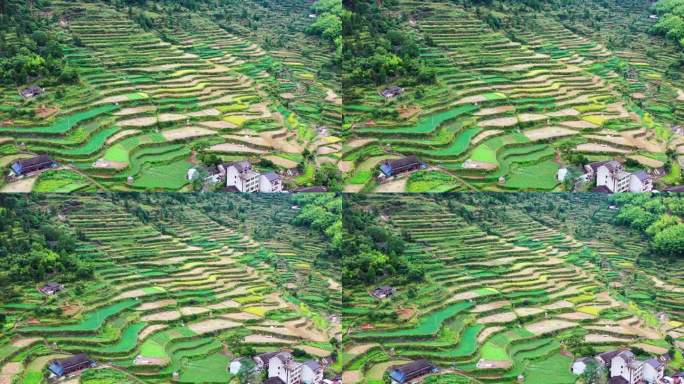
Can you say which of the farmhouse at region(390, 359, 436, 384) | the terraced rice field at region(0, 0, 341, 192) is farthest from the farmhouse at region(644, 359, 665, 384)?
the terraced rice field at region(0, 0, 341, 192)

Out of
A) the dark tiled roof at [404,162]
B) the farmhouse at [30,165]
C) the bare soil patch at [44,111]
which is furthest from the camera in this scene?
the dark tiled roof at [404,162]

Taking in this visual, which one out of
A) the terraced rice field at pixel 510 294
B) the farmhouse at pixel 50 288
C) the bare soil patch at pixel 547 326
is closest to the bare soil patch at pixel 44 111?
the farmhouse at pixel 50 288

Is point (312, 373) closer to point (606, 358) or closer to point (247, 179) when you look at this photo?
point (247, 179)

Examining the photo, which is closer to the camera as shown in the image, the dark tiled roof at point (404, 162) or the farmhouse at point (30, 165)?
the farmhouse at point (30, 165)

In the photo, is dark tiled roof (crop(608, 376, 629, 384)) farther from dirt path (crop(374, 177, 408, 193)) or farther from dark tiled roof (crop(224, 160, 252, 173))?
dark tiled roof (crop(224, 160, 252, 173))

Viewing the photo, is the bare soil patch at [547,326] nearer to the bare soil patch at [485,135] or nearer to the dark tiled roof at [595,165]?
the dark tiled roof at [595,165]

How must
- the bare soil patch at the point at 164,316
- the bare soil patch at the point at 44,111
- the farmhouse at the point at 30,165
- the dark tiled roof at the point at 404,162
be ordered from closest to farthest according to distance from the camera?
the farmhouse at the point at 30,165
the bare soil patch at the point at 44,111
the dark tiled roof at the point at 404,162
the bare soil patch at the point at 164,316
